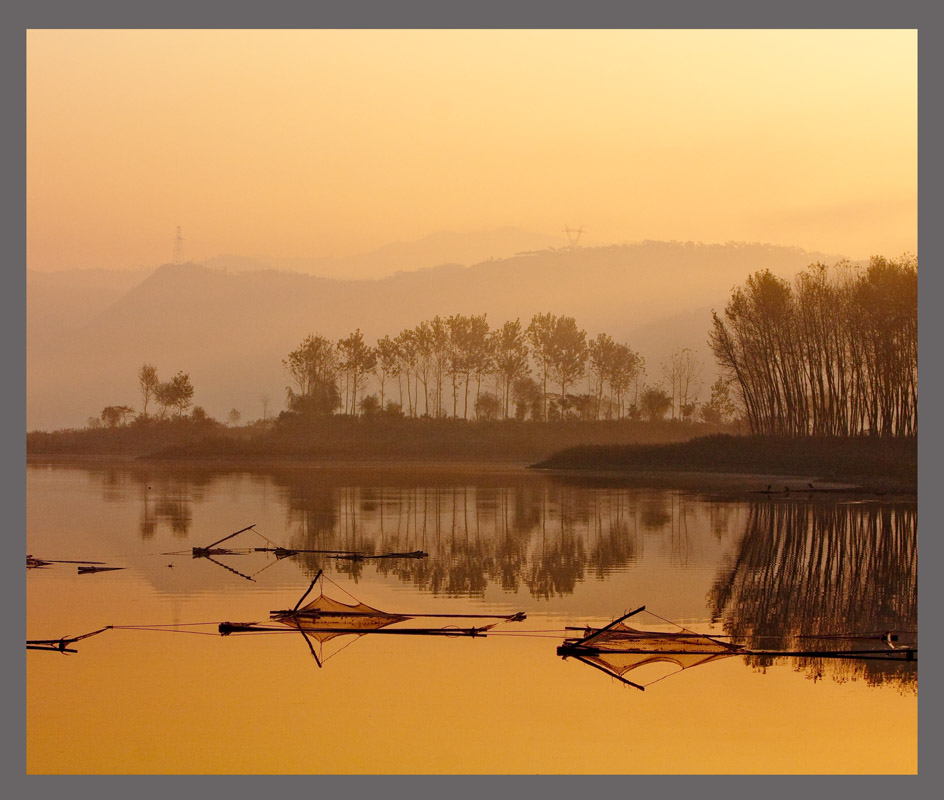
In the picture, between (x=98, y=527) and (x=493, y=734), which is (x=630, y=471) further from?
(x=493, y=734)

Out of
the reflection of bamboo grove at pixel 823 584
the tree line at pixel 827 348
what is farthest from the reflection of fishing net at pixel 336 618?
the tree line at pixel 827 348

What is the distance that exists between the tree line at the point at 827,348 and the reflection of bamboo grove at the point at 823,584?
1897 cm

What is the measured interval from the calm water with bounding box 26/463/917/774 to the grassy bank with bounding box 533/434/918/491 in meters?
15.1

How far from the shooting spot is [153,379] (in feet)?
294

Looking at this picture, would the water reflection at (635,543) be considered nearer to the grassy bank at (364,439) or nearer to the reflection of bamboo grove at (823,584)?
the reflection of bamboo grove at (823,584)

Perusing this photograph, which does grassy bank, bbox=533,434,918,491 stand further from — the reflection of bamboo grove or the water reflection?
the reflection of bamboo grove

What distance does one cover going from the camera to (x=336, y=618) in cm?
1234

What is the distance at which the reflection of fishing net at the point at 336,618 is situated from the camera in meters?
12.2

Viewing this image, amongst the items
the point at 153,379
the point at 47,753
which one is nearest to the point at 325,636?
the point at 47,753

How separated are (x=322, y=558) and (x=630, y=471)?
3558 cm

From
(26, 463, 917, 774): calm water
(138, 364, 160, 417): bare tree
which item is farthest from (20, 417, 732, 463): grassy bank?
(26, 463, 917, 774): calm water

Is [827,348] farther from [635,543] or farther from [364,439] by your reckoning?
[364,439]

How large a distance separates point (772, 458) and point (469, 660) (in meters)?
36.3

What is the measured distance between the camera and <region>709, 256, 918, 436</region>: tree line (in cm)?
4238
